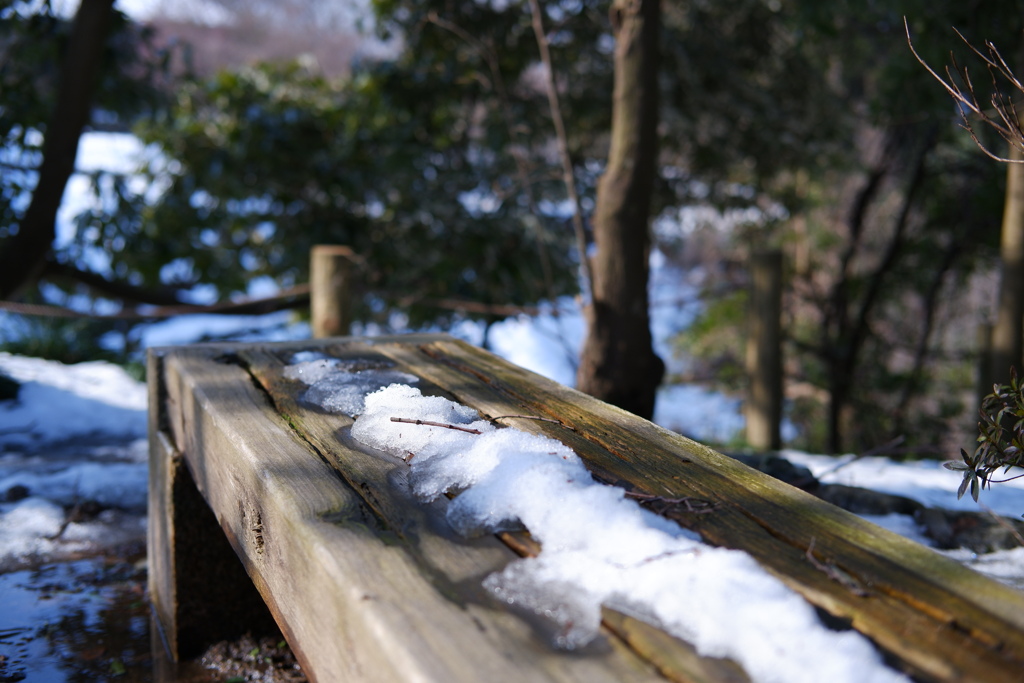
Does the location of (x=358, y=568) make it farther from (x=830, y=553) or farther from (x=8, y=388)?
(x=8, y=388)

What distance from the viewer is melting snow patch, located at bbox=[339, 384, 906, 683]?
72 cm

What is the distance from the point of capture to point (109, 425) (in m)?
3.89

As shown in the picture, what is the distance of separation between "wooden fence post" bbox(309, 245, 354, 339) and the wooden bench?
69.0 inches

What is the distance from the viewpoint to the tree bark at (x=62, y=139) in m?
4.25

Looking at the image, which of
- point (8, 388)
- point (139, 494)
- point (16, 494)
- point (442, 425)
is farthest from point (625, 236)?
point (8, 388)

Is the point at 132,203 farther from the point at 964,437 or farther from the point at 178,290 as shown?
the point at 964,437

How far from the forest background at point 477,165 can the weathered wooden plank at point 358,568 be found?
3.01m

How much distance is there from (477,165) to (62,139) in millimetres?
2391

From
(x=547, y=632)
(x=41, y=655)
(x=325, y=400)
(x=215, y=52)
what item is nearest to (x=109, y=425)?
(x=41, y=655)

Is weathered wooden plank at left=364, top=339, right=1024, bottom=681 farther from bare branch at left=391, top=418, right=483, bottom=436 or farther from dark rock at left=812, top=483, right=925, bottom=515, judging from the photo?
dark rock at left=812, top=483, right=925, bottom=515

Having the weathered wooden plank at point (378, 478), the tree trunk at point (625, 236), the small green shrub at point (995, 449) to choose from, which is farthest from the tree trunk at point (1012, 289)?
the weathered wooden plank at point (378, 478)

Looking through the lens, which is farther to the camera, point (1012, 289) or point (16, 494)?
point (1012, 289)

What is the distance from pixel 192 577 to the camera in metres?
1.82

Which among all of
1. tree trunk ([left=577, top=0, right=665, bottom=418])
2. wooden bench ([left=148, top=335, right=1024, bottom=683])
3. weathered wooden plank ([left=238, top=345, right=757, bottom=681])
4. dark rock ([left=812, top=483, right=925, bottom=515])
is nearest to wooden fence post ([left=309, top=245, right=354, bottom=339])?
tree trunk ([left=577, top=0, right=665, bottom=418])
